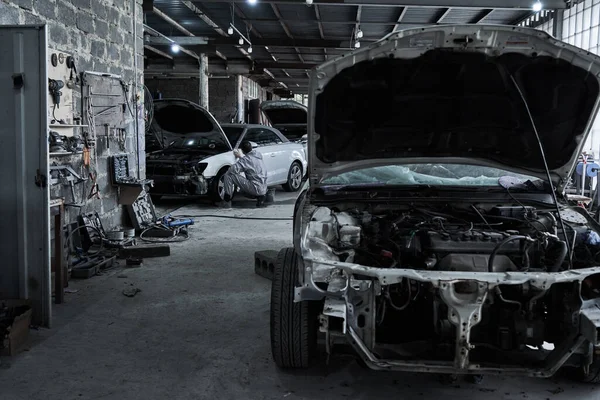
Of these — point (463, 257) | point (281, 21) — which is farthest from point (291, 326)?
point (281, 21)

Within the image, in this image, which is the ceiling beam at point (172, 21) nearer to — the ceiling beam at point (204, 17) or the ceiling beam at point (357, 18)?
the ceiling beam at point (204, 17)

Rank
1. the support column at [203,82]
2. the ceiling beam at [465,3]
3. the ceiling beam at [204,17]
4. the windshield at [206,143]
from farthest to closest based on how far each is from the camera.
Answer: the support column at [203,82] → the ceiling beam at [204,17] → the windshield at [206,143] → the ceiling beam at [465,3]

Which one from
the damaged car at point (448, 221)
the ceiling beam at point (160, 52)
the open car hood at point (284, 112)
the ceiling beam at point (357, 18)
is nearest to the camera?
the damaged car at point (448, 221)

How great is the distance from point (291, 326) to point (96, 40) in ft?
16.3

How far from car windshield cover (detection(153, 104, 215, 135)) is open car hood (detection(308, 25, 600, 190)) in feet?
22.0

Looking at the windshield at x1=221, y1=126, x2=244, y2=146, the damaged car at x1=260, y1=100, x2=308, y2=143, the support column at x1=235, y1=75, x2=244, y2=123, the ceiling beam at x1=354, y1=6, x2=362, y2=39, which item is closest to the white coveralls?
the windshield at x1=221, y1=126, x2=244, y2=146

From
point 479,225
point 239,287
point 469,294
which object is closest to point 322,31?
point 239,287

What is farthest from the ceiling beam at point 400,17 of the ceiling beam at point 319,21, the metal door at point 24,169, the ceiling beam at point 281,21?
the metal door at point 24,169

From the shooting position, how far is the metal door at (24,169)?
3.73 meters

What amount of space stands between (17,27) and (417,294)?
3.07m

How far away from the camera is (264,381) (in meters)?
3.17

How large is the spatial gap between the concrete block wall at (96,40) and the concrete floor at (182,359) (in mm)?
1861

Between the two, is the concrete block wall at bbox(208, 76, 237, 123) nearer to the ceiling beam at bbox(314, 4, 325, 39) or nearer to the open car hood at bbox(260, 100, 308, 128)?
the ceiling beam at bbox(314, 4, 325, 39)

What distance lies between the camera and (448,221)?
11.8 feet
